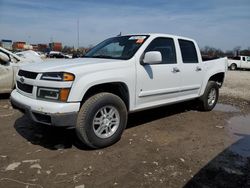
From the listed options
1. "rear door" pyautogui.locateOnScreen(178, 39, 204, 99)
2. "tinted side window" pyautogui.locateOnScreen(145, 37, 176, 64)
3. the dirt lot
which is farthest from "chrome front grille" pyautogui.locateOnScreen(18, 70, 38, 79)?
"rear door" pyautogui.locateOnScreen(178, 39, 204, 99)

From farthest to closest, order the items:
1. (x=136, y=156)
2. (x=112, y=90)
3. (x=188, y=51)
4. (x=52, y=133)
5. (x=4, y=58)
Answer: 1. (x=4, y=58)
2. (x=188, y=51)
3. (x=52, y=133)
4. (x=112, y=90)
5. (x=136, y=156)

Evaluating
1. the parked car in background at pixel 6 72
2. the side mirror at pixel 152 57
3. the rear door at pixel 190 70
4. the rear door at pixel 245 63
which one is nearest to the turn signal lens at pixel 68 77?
the side mirror at pixel 152 57

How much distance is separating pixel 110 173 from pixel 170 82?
250cm

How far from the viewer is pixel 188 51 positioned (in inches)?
243

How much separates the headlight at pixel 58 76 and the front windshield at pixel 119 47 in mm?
1279

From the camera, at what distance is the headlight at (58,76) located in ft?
12.4

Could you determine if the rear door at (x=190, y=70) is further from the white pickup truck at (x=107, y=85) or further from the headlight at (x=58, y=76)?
the headlight at (x=58, y=76)

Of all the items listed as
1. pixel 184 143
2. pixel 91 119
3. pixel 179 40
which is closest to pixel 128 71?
pixel 91 119

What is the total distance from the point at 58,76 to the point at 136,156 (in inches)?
64.9

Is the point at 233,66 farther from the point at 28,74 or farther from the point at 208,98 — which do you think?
the point at 28,74

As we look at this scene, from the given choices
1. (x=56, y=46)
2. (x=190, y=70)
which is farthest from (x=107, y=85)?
(x=56, y=46)

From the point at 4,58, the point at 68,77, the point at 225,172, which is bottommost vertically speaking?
the point at 225,172

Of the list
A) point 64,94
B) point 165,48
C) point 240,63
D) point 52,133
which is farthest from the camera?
point 240,63

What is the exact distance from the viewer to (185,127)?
575cm
